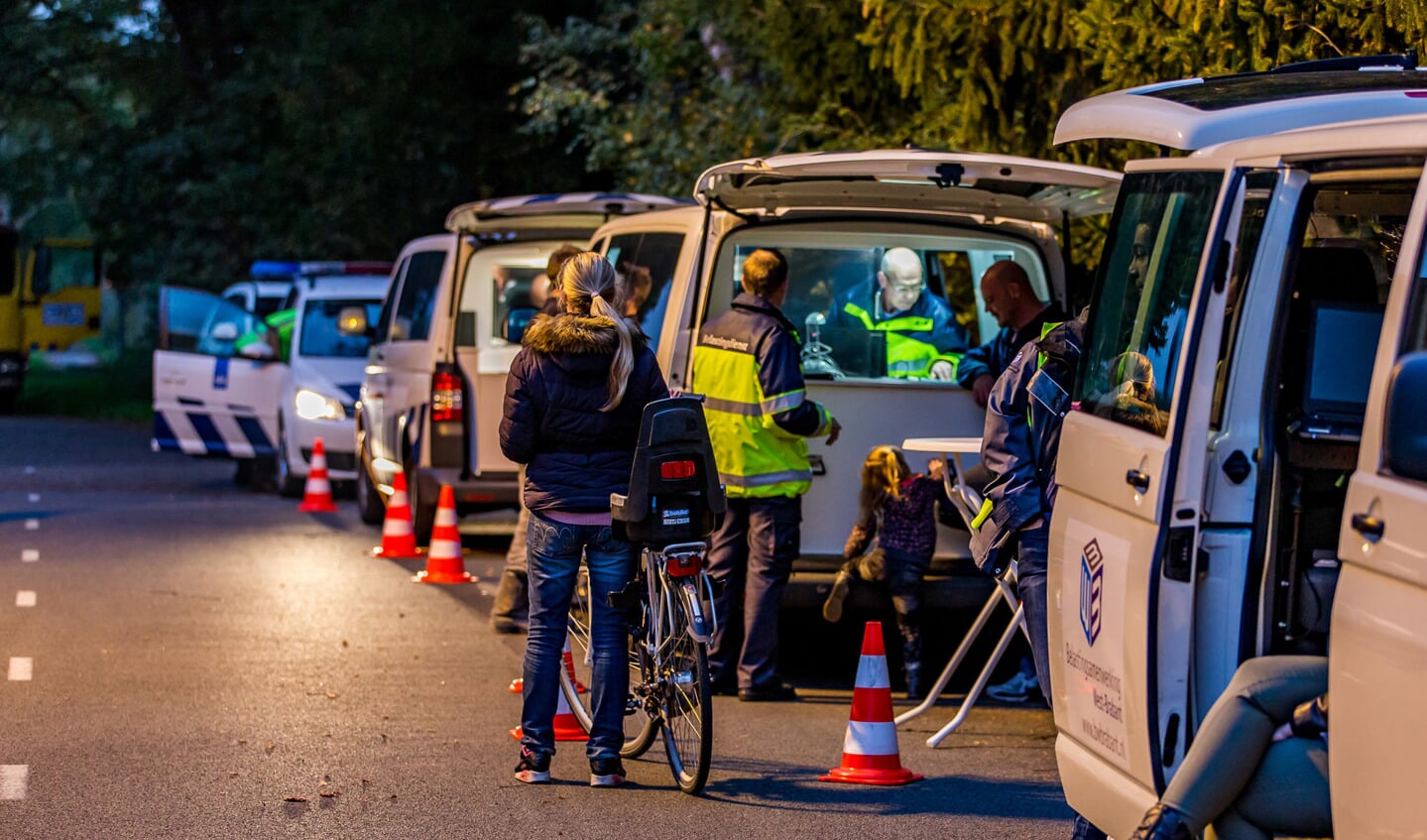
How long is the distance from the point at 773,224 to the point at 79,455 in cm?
1681

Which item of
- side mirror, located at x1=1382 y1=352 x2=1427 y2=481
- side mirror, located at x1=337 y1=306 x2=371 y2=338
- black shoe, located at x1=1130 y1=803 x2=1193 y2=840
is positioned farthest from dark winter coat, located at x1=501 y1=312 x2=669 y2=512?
side mirror, located at x1=337 y1=306 x2=371 y2=338

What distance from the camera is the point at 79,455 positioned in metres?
23.9

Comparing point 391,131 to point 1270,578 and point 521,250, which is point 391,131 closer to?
point 521,250

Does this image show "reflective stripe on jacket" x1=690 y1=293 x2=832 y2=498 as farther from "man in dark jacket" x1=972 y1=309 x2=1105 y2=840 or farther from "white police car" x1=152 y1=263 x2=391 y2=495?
"white police car" x1=152 y1=263 x2=391 y2=495

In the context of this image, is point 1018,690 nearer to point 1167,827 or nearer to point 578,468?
point 578,468

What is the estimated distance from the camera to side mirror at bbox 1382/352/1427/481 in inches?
149

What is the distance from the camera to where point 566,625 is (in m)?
7.28

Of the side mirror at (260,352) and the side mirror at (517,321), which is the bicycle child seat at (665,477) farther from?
the side mirror at (260,352)

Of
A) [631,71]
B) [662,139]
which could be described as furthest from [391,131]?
[662,139]

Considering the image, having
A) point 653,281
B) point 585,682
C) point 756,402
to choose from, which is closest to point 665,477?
point 756,402

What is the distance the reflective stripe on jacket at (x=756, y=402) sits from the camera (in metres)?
8.32

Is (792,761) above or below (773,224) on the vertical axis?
below

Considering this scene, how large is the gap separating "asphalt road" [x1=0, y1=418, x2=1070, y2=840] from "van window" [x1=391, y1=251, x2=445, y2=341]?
175cm

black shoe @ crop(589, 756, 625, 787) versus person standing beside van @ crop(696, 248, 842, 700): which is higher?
person standing beside van @ crop(696, 248, 842, 700)
